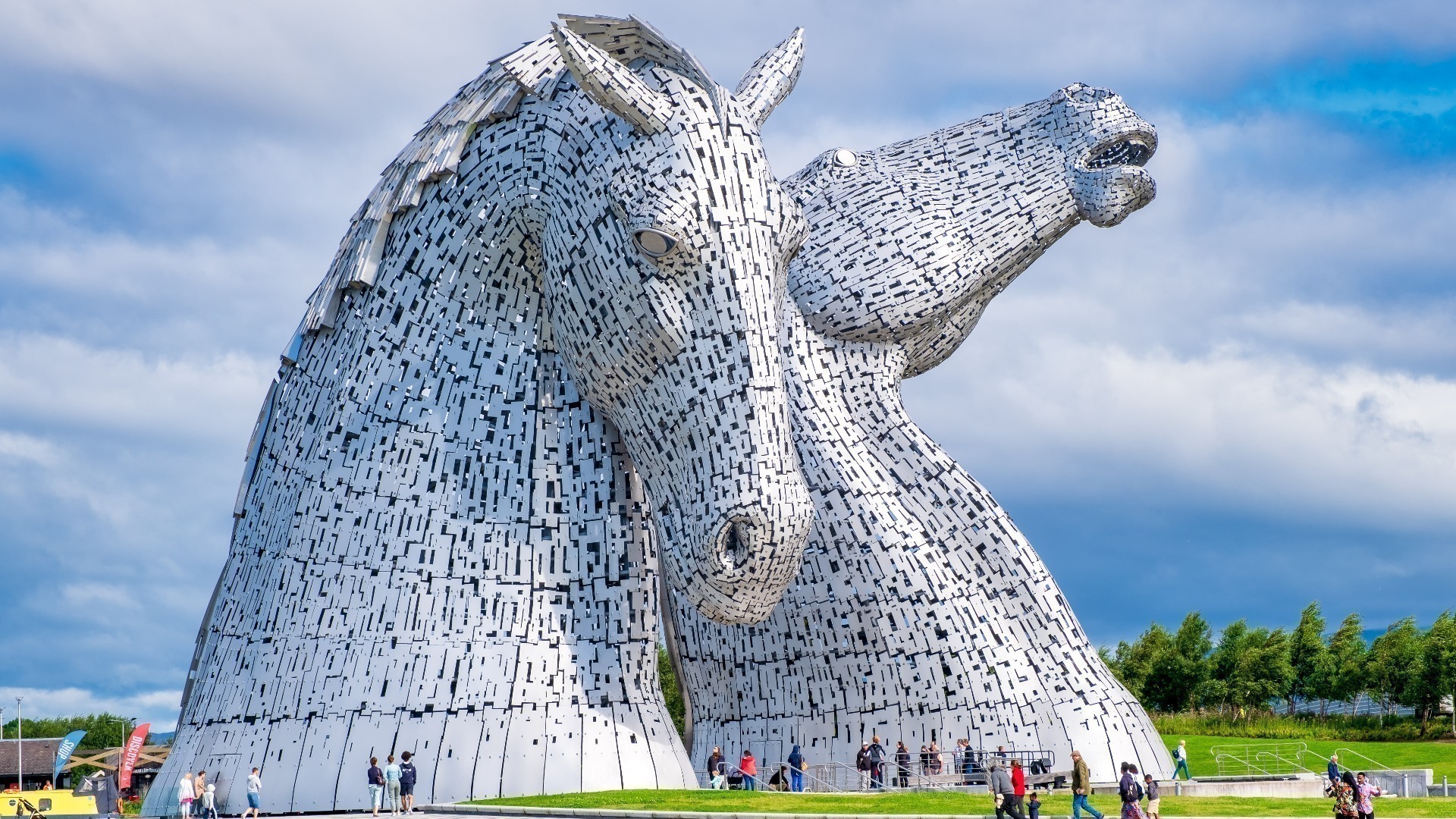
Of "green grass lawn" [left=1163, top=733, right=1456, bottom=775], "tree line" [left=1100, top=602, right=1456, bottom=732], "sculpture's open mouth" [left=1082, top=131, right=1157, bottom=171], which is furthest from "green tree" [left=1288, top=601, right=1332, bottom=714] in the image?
"sculpture's open mouth" [left=1082, top=131, right=1157, bottom=171]

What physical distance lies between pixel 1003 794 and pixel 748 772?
352 cm

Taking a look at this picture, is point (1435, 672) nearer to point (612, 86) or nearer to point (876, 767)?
point (876, 767)

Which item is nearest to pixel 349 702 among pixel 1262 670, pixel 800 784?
pixel 800 784

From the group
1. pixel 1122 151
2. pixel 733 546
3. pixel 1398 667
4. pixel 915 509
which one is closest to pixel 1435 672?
pixel 1398 667

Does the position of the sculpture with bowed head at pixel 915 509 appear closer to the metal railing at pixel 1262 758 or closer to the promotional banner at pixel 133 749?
the promotional banner at pixel 133 749

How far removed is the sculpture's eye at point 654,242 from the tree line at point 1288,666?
32236mm

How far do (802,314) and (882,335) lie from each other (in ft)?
2.86

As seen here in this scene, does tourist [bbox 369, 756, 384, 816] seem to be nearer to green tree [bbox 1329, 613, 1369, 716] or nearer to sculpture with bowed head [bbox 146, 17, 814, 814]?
sculpture with bowed head [bbox 146, 17, 814, 814]

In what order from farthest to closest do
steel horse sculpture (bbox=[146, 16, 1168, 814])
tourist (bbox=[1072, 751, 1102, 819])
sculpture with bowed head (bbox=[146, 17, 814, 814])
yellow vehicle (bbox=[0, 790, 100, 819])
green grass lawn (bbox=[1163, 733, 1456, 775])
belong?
green grass lawn (bbox=[1163, 733, 1456, 775]) < yellow vehicle (bbox=[0, 790, 100, 819]) < tourist (bbox=[1072, 751, 1102, 819]) < sculpture with bowed head (bbox=[146, 17, 814, 814]) < steel horse sculpture (bbox=[146, 16, 1168, 814])

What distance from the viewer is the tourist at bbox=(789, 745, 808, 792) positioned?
14.9 metres

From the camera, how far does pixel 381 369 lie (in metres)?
11.1

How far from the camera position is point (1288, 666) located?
131ft

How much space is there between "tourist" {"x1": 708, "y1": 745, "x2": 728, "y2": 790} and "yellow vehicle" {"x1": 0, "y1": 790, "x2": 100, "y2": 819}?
241 inches

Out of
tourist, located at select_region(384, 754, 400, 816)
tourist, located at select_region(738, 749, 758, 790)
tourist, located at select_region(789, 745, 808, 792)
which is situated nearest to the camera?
tourist, located at select_region(384, 754, 400, 816)
